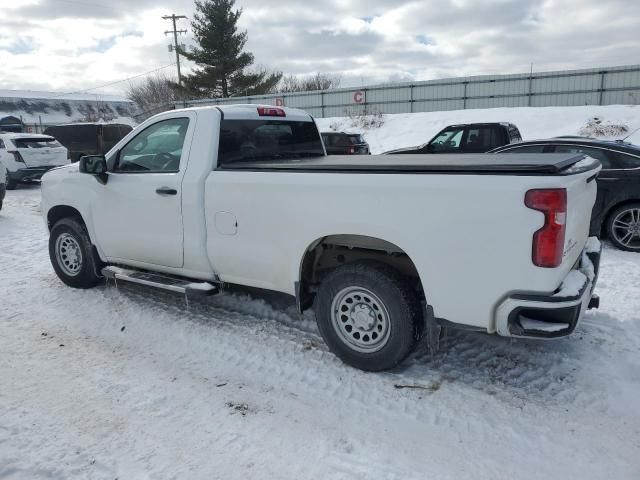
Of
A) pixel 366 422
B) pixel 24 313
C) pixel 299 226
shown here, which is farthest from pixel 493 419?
pixel 24 313

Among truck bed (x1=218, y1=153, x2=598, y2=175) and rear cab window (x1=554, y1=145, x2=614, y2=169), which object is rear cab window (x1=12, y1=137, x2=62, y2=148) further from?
rear cab window (x1=554, y1=145, x2=614, y2=169)

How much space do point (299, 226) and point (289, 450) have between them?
158cm

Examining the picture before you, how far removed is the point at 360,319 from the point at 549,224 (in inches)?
59.4

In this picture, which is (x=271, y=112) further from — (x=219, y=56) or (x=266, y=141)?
(x=219, y=56)

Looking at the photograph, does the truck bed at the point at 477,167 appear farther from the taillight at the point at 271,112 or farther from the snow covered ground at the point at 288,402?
the snow covered ground at the point at 288,402

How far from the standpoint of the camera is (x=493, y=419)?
10.5 feet

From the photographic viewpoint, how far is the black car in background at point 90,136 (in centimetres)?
2331

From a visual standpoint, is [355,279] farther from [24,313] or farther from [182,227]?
[24,313]

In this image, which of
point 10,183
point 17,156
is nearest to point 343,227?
point 17,156

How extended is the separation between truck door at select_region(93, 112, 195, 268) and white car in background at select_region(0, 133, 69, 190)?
38.9 feet

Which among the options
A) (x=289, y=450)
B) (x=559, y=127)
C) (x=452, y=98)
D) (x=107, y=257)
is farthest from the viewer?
(x=452, y=98)

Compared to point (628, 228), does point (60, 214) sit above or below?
above

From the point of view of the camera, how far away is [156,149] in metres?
4.85

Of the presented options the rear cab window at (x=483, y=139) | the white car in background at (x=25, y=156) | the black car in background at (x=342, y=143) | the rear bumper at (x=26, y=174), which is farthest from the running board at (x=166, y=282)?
the black car in background at (x=342, y=143)
